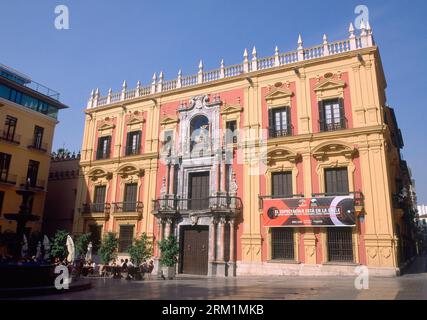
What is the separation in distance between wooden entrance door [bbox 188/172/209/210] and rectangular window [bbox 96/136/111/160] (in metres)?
8.05

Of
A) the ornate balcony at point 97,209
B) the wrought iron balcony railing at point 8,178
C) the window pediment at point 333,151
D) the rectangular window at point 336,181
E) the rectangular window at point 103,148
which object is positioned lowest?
the ornate balcony at point 97,209

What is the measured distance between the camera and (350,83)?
1917cm

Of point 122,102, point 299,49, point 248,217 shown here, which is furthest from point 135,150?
point 299,49

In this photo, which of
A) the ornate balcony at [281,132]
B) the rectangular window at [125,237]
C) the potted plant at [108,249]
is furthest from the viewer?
the rectangular window at [125,237]

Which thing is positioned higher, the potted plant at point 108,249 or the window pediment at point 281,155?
the window pediment at point 281,155

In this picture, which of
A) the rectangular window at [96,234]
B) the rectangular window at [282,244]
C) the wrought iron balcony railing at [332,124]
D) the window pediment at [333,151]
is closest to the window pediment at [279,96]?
the wrought iron balcony railing at [332,124]

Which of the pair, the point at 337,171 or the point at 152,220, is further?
the point at 152,220

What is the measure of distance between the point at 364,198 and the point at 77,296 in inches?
541

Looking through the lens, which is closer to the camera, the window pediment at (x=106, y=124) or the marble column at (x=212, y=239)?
the marble column at (x=212, y=239)

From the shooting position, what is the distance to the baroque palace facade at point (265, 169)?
17531 millimetres

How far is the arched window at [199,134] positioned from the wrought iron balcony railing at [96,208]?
778cm

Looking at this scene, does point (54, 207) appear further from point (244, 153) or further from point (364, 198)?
point (364, 198)

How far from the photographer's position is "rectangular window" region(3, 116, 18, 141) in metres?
25.7

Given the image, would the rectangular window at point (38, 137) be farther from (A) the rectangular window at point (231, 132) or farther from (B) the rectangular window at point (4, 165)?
(A) the rectangular window at point (231, 132)
